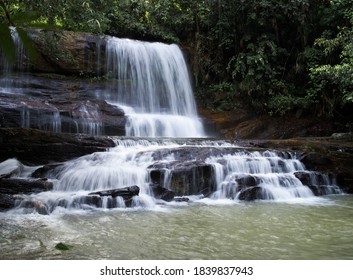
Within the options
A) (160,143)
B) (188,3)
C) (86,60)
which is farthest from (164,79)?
(160,143)

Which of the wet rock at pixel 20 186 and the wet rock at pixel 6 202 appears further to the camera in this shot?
the wet rock at pixel 20 186

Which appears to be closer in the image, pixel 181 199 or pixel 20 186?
→ pixel 20 186

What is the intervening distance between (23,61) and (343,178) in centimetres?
1131

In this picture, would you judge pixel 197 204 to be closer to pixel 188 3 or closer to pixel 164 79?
pixel 164 79

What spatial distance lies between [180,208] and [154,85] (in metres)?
9.48

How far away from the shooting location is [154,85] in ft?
48.8

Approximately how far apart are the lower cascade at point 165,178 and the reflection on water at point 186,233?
44cm

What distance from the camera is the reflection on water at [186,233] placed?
365cm

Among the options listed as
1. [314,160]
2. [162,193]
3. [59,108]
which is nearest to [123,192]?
[162,193]

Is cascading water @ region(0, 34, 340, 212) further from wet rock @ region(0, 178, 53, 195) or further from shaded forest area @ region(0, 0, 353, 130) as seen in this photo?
shaded forest area @ region(0, 0, 353, 130)

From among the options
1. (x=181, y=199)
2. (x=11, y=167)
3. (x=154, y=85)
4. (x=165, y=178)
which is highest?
(x=154, y=85)

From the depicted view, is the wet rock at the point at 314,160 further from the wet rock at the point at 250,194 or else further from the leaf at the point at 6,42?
the leaf at the point at 6,42

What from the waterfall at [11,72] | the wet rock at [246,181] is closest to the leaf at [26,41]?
the wet rock at [246,181]

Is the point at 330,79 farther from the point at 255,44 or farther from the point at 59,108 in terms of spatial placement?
the point at 59,108
